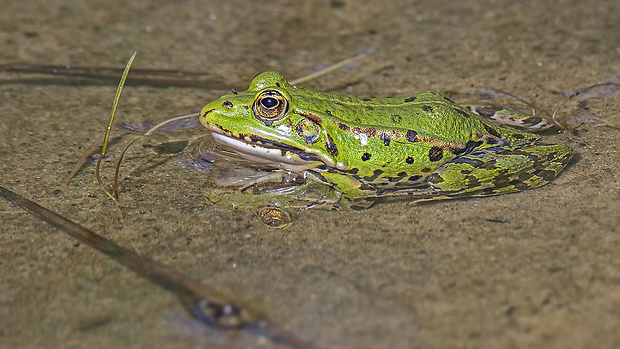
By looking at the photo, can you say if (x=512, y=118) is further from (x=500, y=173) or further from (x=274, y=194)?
(x=274, y=194)

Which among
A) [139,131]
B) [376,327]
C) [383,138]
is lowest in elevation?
[139,131]

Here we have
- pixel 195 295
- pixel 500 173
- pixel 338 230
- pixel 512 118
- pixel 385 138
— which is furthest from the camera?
pixel 512 118

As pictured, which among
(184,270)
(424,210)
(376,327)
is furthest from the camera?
(424,210)

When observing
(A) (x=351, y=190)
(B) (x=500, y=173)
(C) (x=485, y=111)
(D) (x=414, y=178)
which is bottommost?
(A) (x=351, y=190)

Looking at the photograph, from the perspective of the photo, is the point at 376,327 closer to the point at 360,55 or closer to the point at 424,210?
the point at 424,210

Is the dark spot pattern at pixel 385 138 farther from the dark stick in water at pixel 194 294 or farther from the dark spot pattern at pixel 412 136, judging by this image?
the dark stick in water at pixel 194 294

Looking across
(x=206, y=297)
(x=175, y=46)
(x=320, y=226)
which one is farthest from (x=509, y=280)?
(x=175, y=46)

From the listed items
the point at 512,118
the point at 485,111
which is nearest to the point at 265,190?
the point at 485,111

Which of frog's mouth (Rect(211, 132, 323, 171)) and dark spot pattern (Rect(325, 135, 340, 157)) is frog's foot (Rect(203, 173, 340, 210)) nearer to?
frog's mouth (Rect(211, 132, 323, 171))
